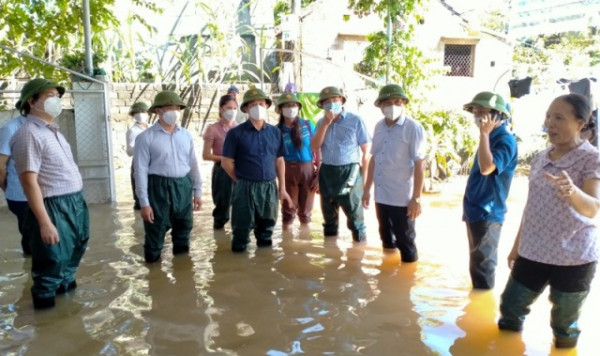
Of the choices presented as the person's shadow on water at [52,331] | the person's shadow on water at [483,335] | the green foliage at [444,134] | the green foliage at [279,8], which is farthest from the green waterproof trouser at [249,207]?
the green foliage at [279,8]

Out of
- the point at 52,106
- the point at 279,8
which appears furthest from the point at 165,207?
the point at 279,8

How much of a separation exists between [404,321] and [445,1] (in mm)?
12895

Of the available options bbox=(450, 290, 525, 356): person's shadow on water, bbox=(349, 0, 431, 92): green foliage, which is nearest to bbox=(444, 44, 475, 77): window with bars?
bbox=(349, 0, 431, 92): green foliage

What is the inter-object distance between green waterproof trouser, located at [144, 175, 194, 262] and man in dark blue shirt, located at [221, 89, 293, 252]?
0.50 metres

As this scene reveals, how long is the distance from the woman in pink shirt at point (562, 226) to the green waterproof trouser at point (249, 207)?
277 centimetres

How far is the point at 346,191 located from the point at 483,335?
2418 millimetres

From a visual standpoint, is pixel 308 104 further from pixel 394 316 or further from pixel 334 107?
pixel 394 316

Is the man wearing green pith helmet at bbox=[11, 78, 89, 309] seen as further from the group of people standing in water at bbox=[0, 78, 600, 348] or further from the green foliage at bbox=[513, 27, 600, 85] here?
the green foliage at bbox=[513, 27, 600, 85]

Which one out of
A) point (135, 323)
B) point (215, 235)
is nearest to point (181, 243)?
point (215, 235)

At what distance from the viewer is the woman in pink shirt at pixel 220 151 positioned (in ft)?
20.0

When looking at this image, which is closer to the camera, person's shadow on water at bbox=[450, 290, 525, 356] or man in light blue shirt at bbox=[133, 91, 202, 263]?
person's shadow on water at bbox=[450, 290, 525, 356]

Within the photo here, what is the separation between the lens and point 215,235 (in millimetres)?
6152

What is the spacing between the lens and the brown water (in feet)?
10.6

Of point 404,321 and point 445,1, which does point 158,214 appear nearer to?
point 404,321
